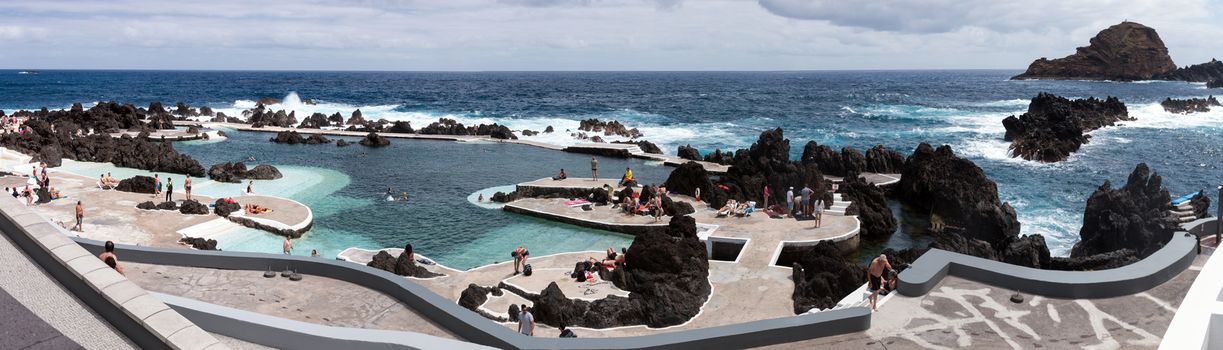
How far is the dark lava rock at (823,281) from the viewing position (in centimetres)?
1733

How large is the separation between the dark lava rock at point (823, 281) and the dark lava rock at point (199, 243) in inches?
669

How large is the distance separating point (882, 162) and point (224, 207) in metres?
31.5

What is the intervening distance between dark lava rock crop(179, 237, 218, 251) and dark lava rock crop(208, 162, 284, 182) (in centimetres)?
1371

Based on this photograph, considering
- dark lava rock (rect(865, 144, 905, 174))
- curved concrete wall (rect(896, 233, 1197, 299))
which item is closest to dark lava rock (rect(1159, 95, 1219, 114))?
dark lava rock (rect(865, 144, 905, 174))

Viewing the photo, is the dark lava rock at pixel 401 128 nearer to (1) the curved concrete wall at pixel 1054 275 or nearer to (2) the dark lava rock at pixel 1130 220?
(2) the dark lava rock at pixel 1130 220

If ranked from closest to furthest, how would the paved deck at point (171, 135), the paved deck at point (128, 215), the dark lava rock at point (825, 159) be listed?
1. the paved deck at point (128, 215)
2. the dark lava rock at point (825, 159)
3. the paved deck at point (171, 135)

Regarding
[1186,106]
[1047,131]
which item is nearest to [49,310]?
[1047,131]

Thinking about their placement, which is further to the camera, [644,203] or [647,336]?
[644,203]

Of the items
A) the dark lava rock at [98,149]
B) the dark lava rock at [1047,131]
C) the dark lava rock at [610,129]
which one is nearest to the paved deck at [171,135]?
the dark lava rock at [98,149]

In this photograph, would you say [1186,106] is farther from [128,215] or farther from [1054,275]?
[128,215]

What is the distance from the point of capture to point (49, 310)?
6.61 meters

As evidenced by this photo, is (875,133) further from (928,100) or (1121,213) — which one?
(928,100)

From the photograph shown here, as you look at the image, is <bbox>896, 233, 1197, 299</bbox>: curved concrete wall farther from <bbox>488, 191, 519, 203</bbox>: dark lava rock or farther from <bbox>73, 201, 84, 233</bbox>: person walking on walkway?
<bbox>73, 201, 84, 233</bbox>: person walking on walkway

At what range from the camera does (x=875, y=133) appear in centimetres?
6781
